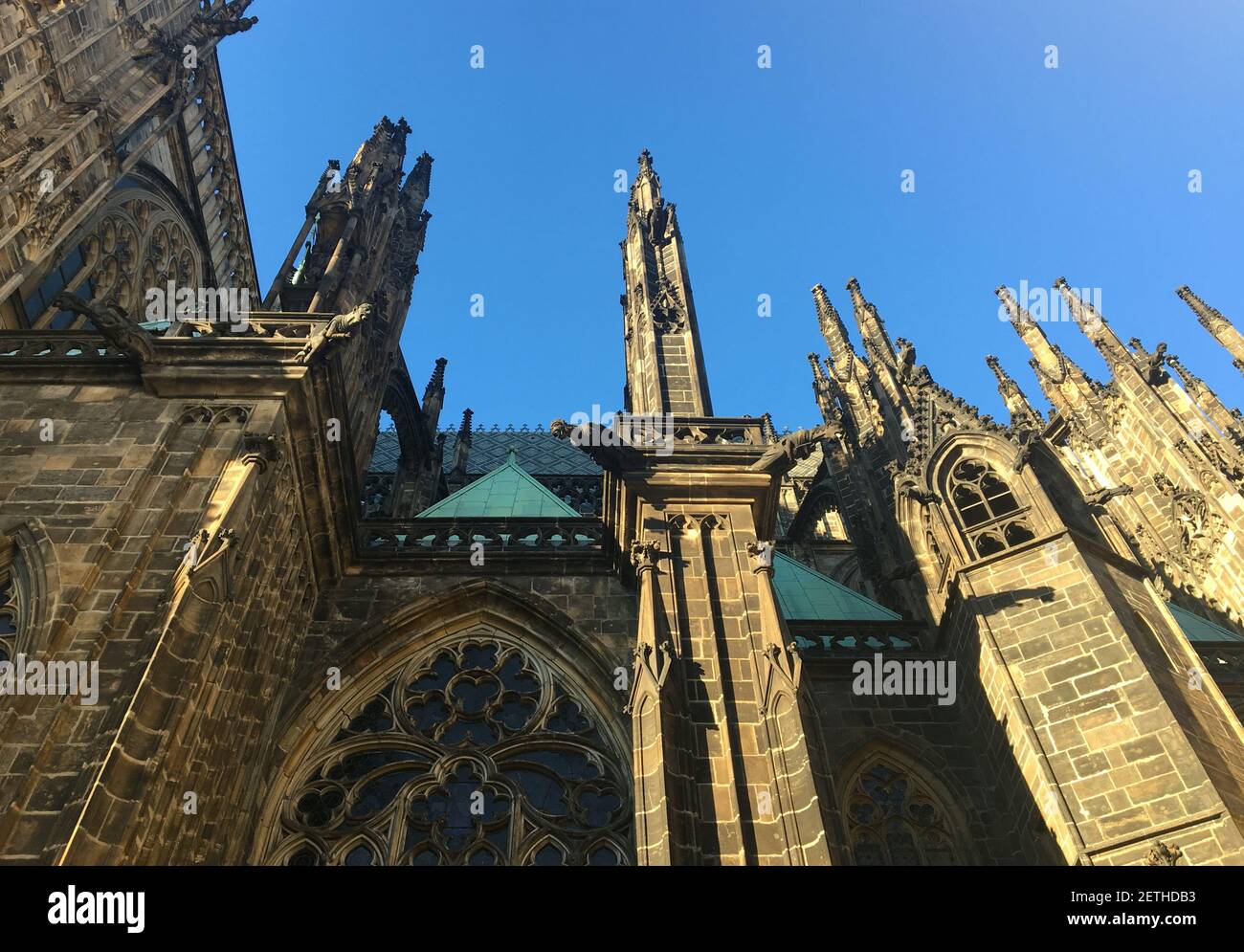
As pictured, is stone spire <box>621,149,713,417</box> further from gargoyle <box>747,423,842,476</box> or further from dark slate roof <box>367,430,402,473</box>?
dark slate roof <box>367,430,402,473</box>

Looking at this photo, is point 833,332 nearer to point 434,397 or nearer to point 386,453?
point 434,397

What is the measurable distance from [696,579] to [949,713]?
4.04 metres

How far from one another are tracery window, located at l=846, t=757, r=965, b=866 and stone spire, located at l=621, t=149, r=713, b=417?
195 inches

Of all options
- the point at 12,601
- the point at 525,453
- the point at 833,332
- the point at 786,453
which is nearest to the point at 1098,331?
the point at 833,332

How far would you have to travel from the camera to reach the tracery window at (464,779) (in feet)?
32.2

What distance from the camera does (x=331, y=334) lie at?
37.3 feet

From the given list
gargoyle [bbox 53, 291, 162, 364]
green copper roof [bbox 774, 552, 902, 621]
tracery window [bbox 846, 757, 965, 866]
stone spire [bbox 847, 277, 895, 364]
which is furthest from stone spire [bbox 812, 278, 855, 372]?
gargoyle [bbox 53, 291, 162, 364]

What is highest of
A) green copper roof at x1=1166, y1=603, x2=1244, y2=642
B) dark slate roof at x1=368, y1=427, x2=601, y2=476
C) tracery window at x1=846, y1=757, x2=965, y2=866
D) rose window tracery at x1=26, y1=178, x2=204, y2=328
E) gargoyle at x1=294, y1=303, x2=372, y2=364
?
dark slate roof at x1=368, y1=427, x2=601, y2=476

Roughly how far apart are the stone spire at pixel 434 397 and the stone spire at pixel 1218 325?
19.8m

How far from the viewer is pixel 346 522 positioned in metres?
12.7

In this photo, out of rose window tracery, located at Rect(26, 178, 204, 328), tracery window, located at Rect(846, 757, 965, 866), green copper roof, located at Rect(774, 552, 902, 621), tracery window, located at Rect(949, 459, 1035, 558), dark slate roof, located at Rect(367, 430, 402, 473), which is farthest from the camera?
dark slate roof, located at Rect(367, 430, 402, 473)

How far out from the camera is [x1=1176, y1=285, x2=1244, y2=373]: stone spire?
25327 millimetres
